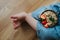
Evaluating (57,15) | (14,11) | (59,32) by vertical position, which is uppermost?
(14,11)

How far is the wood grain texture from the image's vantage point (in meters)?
1.19

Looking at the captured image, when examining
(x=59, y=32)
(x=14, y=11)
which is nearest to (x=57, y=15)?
(x=59, y=32)

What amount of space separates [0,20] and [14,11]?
136mm

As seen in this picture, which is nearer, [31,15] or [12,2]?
[31,15]

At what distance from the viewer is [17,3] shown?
4.46ft

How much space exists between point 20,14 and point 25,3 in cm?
17

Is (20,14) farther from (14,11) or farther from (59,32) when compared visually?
(59,32)

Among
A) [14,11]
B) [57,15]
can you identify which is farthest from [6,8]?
[57,15]

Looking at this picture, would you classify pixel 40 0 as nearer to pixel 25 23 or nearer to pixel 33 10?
pixel 33 10

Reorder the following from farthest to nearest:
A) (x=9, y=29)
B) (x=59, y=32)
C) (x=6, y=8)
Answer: (x=6, y=8), (x=9, y=29), (x=59, y=32)

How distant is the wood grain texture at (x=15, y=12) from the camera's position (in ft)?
3.89

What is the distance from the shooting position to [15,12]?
1.30 metres

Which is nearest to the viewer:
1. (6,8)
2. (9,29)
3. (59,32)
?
(59,32)

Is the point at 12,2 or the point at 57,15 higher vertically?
the point at 12,2
